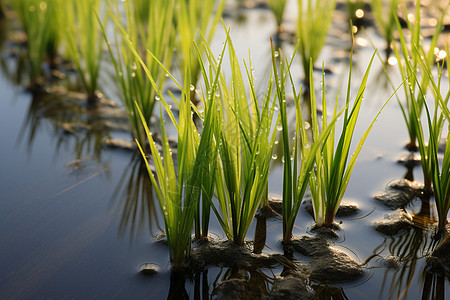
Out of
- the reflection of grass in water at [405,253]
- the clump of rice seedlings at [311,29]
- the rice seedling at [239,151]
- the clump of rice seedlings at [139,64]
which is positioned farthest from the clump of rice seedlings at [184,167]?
the clump of rice seedlings at [311,29]

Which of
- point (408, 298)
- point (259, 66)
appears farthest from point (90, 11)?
point (408, 298)

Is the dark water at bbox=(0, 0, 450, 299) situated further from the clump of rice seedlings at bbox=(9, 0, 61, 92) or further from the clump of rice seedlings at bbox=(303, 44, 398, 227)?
the clump of rice seedlings at bbox=(9, 0, 61, 92)

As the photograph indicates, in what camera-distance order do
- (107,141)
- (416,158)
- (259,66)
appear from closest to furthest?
(416,158) → (107,141) → (259,66)

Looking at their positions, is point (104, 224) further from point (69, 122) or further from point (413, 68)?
point (413, 68)

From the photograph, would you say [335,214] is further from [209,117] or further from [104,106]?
[104,106]

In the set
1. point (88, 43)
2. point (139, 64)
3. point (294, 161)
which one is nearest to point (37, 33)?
point (88, 43)

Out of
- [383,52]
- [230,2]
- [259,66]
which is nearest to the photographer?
[259,66]

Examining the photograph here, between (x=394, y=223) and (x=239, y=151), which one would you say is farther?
Result: (x=394, y=223)
